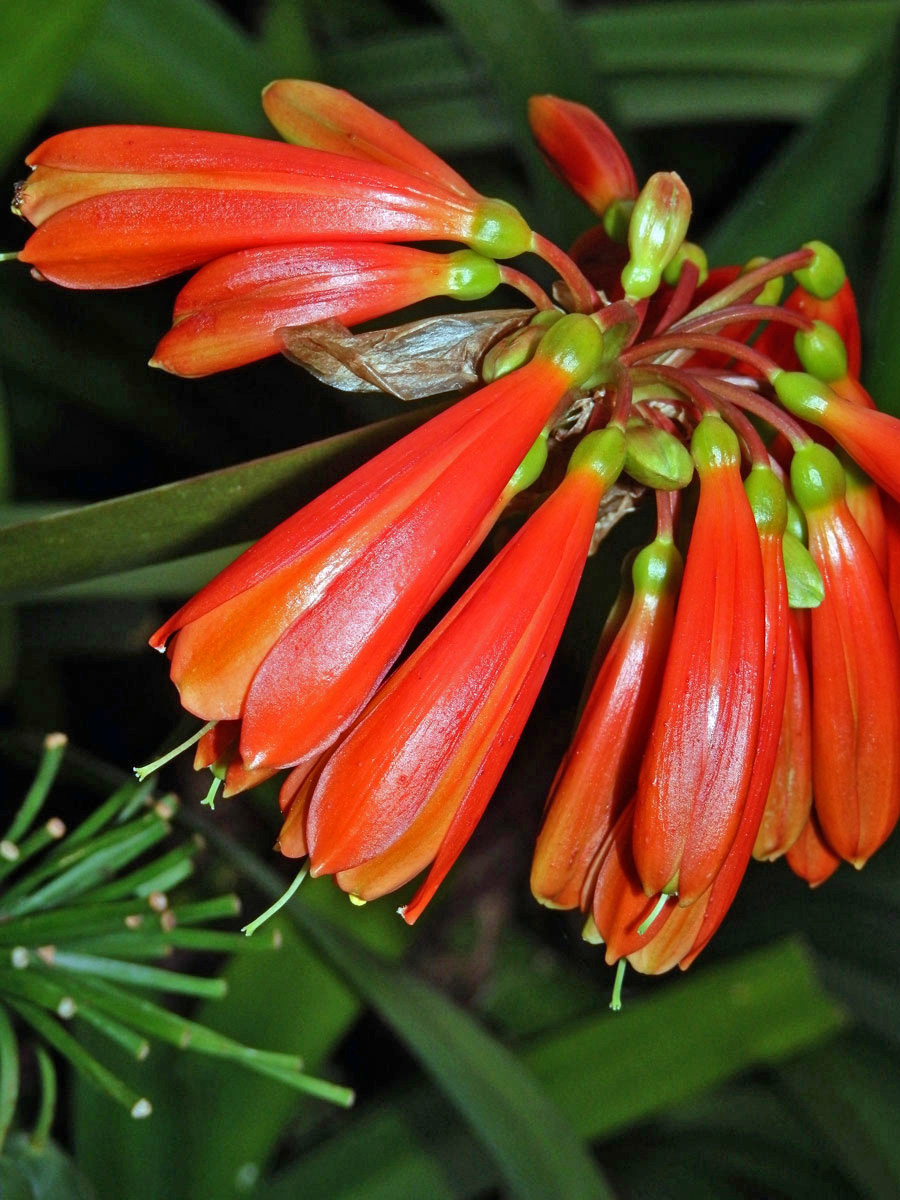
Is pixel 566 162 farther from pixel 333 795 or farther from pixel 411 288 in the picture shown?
pixel 333 795

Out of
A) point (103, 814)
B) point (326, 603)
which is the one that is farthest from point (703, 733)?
point (103, 814)

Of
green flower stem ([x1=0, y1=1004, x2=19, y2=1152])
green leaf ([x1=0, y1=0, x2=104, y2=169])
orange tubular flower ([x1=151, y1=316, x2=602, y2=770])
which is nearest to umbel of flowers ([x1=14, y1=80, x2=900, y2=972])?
orange tubular flower ([x1=151, y1=316, x2=602, y2=770])

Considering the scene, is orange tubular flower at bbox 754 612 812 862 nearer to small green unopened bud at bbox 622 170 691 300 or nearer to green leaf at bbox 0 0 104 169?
small green unopened bud at bbox 622 170 691 300

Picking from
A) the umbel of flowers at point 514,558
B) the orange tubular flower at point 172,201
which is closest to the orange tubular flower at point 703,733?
the umbel of flowers at point 514,558

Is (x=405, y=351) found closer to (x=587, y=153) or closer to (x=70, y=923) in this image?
(x=587, y=153)

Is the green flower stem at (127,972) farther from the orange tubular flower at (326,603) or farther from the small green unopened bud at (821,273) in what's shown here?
the small green unopened bud at (821,273)
